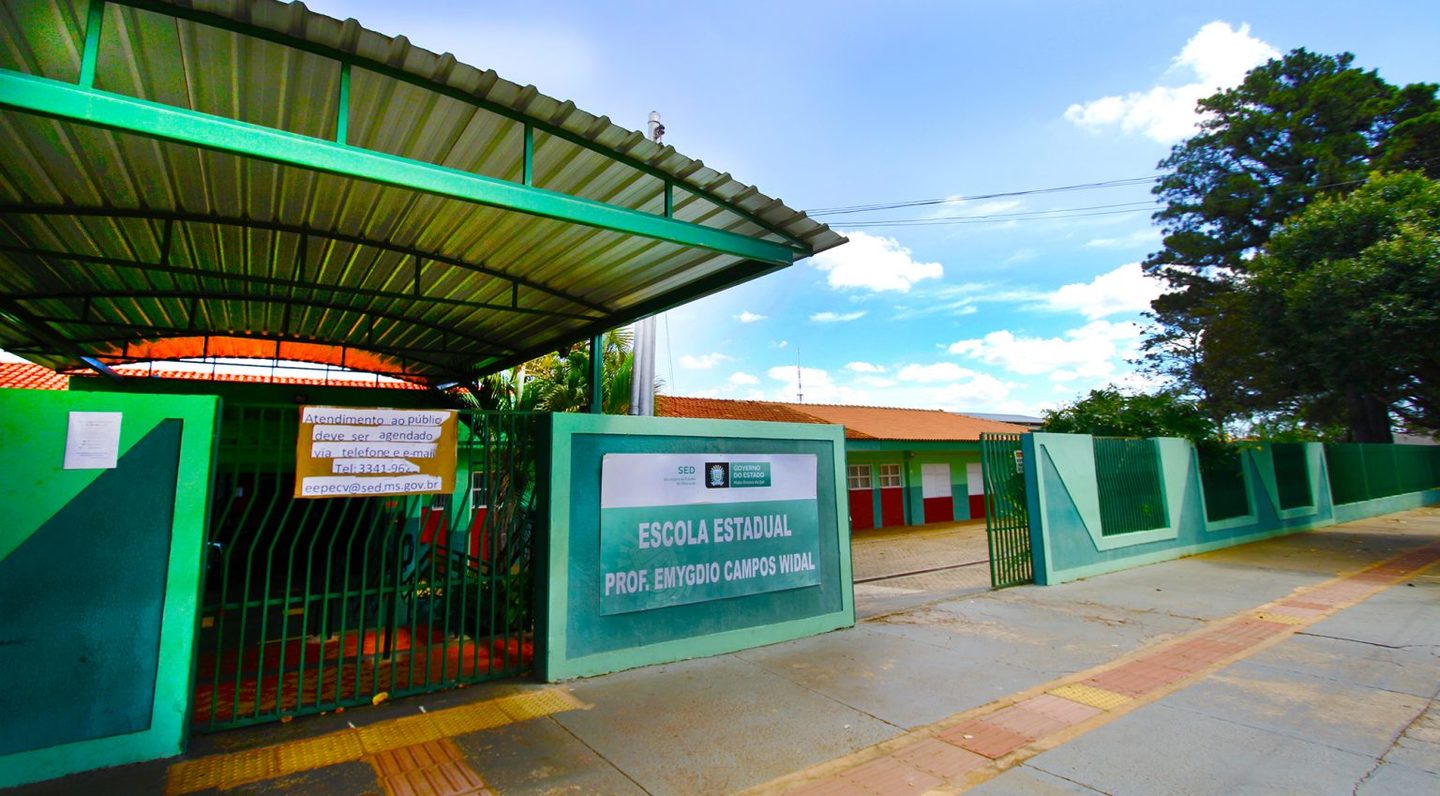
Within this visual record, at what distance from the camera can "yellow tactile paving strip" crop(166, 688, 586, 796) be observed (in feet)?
10.8

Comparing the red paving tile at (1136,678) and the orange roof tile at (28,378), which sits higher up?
the orange roof tile at (28,378)

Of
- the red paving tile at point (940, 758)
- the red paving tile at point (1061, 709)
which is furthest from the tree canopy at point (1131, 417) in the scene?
the red paving tile at point (940, 758)

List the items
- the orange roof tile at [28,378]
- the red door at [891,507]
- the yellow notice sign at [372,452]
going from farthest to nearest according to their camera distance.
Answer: the red door at [891,507] → the orange roof tile at [28,378] → the yellow notice sign at [372,452]

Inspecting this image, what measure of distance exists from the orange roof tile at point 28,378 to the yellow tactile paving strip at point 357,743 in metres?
17.2

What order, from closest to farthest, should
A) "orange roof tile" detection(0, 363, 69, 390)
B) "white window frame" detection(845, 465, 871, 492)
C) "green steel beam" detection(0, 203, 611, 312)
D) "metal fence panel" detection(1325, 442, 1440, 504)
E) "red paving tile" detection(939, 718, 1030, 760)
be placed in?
"red paving tile" detection(939, 718, 1030, 760) < "green steel beam" detection(0, 203, 611, 312) < "orange roof tile" detection(0, 363, 69, 390) < "metal fence panel" detection(1325, 442, 1440, 504) < "white window frame" detection(845, 465, 871, 492)

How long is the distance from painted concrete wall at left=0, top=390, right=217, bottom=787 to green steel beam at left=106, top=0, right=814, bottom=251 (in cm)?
207

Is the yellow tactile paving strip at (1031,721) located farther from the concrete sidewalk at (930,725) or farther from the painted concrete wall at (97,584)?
the painted concrete wall at (97,584)

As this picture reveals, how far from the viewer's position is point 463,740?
3.77m

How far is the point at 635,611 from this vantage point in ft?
16.7

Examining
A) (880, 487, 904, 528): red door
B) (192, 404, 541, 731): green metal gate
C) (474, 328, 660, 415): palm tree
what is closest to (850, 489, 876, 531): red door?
(880, 487, 904, 528): red door

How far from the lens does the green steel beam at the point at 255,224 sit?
15.1ft

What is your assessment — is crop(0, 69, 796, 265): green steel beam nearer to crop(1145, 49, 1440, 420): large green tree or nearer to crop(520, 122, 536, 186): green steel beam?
crop(520, 122, 536, 186): green steel beam

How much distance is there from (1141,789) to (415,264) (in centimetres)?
704

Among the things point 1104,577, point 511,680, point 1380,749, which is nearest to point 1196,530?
point 1104,577
